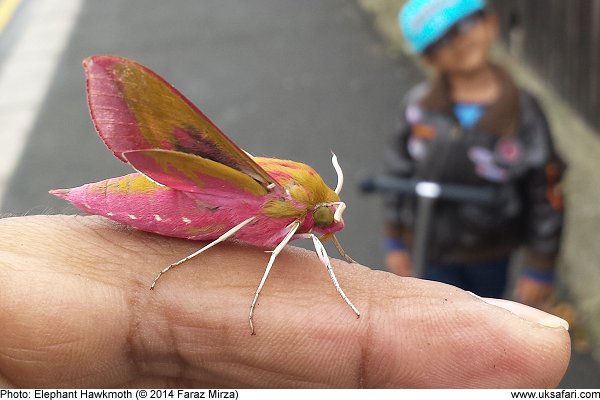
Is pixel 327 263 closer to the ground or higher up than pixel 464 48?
closer to the ground

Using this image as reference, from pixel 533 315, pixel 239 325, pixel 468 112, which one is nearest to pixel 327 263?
pixel 239 325

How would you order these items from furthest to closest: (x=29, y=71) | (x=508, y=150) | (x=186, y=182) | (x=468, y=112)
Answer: (x=29, y=71)
(x=468, y=112)
(x=508, y=150)
(x=186, y=182)

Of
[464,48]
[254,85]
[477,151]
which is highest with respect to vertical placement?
[464,48]

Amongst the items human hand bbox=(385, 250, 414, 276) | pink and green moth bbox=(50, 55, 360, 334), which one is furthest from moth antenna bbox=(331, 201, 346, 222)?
human hand bbox=(385, 250, 414, 276)

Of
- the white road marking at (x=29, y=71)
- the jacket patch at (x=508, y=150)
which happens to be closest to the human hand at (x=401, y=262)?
the jacket patch at (x=508, y=150)

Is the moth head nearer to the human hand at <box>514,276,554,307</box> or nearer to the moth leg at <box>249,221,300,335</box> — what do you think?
the moth leg at <box>249,221,300,335</box>

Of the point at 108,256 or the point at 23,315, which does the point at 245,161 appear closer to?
the point at 108,256

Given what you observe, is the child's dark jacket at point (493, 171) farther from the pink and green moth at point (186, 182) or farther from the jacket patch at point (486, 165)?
the pink and green moth at point (186, 182)

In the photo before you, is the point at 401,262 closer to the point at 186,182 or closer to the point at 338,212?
the point at 338,212
